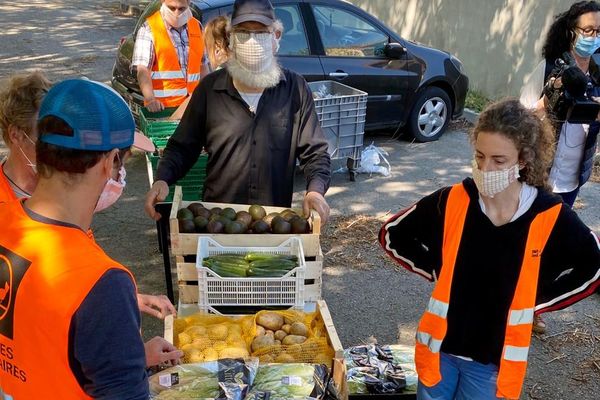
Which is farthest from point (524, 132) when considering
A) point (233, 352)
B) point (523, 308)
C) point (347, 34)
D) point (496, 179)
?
point (347, 34)

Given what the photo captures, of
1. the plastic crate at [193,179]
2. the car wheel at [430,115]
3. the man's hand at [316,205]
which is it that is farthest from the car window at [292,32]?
the man's hand at [316,205]

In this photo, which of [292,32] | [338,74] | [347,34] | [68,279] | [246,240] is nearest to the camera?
[68,279]

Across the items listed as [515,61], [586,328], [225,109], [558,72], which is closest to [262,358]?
[225,109]

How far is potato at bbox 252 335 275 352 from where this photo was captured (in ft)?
9.24

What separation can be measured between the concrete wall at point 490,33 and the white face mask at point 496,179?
27.1 feet

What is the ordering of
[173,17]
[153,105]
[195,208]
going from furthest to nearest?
1. [173,17]
2. [153,105]
3. [195,208]

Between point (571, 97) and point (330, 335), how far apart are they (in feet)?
7.95

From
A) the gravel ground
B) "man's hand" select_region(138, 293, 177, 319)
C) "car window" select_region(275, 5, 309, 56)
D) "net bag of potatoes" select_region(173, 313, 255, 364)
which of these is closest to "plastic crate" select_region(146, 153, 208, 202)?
the gravel ground

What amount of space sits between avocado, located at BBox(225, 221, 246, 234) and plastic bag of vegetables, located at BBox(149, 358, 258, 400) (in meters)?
0.91

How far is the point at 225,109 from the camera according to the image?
353 centimetres

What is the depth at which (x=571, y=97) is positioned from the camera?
3998mm

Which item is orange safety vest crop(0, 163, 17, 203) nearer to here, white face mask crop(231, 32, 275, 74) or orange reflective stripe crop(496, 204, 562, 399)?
white face mask crop(231, 32, 275, 74)

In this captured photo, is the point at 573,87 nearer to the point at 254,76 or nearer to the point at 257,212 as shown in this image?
the point at 254,76

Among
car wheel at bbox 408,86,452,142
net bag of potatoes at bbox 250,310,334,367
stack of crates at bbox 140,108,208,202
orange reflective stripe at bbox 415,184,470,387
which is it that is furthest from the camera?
car wheel at bbox 408,86,452,142
